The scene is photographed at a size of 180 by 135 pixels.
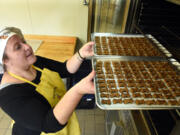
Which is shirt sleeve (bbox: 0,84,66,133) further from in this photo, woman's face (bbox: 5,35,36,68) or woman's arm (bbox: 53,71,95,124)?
woman's face (bbox: 5,35,36,68)

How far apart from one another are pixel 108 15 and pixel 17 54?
147 centimetres

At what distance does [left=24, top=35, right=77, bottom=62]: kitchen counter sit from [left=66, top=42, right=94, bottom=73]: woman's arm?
0.69 meters

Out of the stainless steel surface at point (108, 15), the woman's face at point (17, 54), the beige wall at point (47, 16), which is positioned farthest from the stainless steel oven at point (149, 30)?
the woman's face at point (17, 54)

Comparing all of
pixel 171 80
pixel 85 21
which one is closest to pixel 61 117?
pixel 171 80

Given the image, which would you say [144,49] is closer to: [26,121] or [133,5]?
[133,5]

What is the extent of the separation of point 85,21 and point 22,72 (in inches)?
69.4

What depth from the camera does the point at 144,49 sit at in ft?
4.36

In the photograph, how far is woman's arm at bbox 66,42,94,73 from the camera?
48.0 inches

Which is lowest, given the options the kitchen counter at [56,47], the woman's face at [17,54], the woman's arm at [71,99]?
the kitchen counter at [56,47]

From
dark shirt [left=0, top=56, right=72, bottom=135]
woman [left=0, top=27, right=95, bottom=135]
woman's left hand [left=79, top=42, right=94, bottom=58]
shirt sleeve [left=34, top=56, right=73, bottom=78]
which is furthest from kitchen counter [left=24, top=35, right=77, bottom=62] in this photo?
dark shirt [left=0, top=56, right=72, bottom=135]

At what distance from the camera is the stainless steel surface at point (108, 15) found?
1.80 metres

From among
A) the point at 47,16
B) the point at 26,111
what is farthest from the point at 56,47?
the point at 26,111

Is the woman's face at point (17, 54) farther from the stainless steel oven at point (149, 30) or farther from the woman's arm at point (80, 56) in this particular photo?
the stainless steel oven at point (149, 30)

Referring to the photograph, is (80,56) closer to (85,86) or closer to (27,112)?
(85,86)
